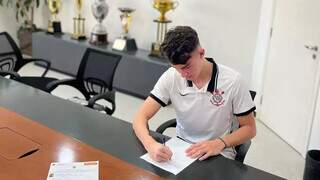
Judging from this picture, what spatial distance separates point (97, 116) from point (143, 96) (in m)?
2.41

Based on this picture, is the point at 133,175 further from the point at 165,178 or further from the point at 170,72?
the point at 170,72

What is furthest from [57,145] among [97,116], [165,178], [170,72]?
[170,72]

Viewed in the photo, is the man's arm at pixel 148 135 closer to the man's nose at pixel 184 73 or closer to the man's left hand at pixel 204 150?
the man's left hand at pixel 204 150

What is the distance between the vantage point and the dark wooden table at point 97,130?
1.38 metres

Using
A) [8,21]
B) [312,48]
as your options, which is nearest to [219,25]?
[312,48]

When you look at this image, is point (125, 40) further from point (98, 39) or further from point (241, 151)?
point (241, 151)

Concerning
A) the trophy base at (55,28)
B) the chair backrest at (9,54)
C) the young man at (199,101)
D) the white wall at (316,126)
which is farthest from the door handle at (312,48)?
the trophy base at (55,28)

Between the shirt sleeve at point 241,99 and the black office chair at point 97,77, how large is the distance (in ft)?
3.84

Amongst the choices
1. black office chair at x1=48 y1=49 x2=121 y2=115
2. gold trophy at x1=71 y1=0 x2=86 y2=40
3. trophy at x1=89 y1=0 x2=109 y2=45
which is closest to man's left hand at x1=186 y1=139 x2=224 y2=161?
black office chair at x1=48 y1=49 x2=121 y2=115

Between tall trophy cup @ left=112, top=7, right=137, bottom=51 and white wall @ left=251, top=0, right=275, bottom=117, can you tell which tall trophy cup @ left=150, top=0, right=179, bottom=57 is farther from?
white wall @ left=251, top=0, right=275, bottom=117

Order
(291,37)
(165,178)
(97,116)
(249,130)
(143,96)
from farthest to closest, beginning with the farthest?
(143,96)
(291,37)
(97,116)
(249,130)
(165,178)

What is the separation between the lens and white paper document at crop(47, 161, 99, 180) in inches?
51.9

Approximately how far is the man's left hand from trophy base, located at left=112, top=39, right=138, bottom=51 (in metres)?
3.15

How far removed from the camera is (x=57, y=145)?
155 centimetres
